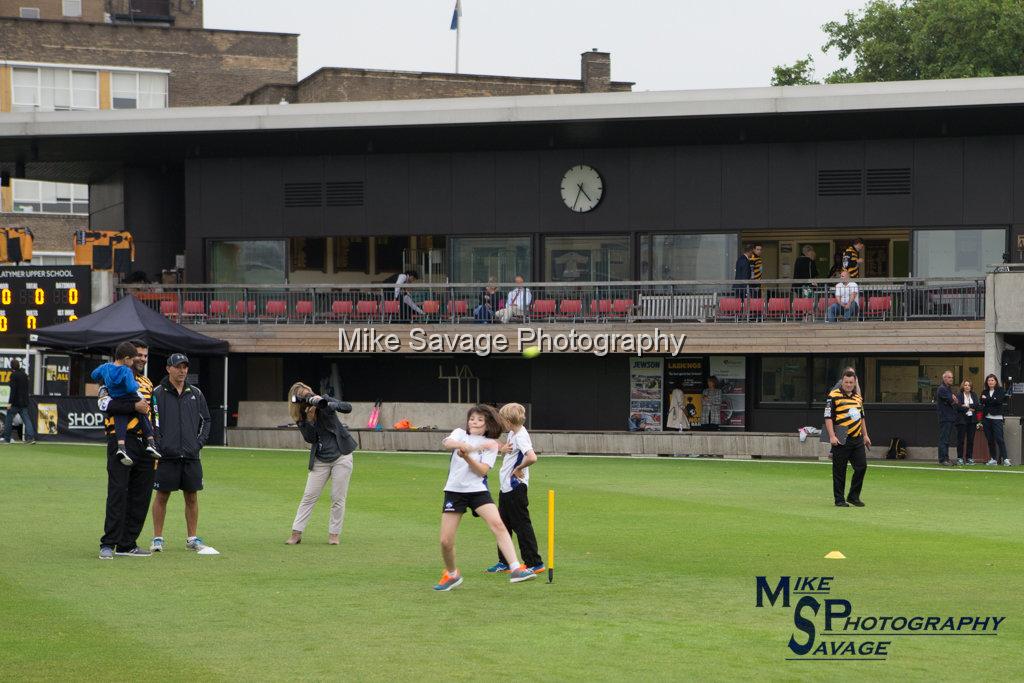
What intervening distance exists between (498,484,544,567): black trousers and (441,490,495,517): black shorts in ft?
3.11

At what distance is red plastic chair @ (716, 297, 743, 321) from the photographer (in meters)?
39.0

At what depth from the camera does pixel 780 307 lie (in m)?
38.4

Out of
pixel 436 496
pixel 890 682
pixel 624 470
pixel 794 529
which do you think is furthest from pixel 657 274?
pixel 890 682

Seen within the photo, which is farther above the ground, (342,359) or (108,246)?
(108,246)

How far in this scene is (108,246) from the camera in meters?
41.0

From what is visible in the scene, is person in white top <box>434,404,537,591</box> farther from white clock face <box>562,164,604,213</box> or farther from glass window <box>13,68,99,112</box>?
glass window <box>13,68,99,112</box>

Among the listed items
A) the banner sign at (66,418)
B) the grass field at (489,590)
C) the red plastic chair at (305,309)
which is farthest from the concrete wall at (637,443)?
the grass field at (489,590)

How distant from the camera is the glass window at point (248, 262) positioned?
146ft

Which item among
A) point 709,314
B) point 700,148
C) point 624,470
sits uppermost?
point 700,148

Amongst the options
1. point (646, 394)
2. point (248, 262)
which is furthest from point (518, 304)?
point (248, 262)

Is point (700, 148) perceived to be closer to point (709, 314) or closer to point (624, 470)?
point (709, 314)

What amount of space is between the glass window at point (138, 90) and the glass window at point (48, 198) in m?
4.47

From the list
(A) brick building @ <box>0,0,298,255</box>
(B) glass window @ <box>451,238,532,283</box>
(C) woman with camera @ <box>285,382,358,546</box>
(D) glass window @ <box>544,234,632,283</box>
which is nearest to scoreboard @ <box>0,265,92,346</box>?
(B) glass window @ <box>451,238,532,283</box>

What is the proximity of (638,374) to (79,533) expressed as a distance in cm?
2570
